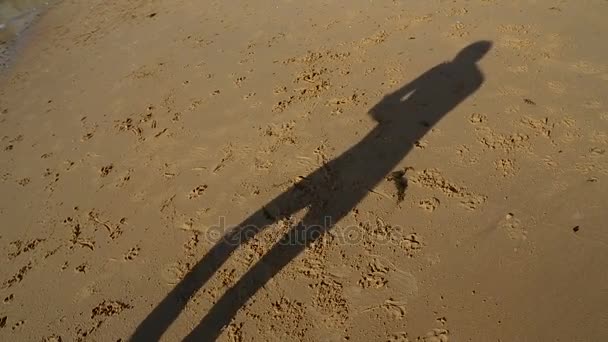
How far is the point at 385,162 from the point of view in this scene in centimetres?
451

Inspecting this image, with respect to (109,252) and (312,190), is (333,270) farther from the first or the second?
(109,252)

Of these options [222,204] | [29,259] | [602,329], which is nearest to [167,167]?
[222,204]

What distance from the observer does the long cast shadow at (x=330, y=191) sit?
373 centimetres

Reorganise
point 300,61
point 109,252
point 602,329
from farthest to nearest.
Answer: point 300,61 < point 109,252 < point 602,329

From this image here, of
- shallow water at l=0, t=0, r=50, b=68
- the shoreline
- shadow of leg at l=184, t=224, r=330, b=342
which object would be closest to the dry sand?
shadow of leg at l=184, t=224, r=330, b=342

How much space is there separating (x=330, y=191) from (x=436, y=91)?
73.4 inches

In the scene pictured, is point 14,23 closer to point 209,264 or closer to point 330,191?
point 209,264

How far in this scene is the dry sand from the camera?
3521 mm

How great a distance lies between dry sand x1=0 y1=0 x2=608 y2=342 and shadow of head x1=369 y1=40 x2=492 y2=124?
0.10 feet

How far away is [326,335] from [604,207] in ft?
8.36

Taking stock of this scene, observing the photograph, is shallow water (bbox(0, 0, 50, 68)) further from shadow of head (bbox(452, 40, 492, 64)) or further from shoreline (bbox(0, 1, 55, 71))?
shadow of head (bbox(452, 40, 492, 64))
